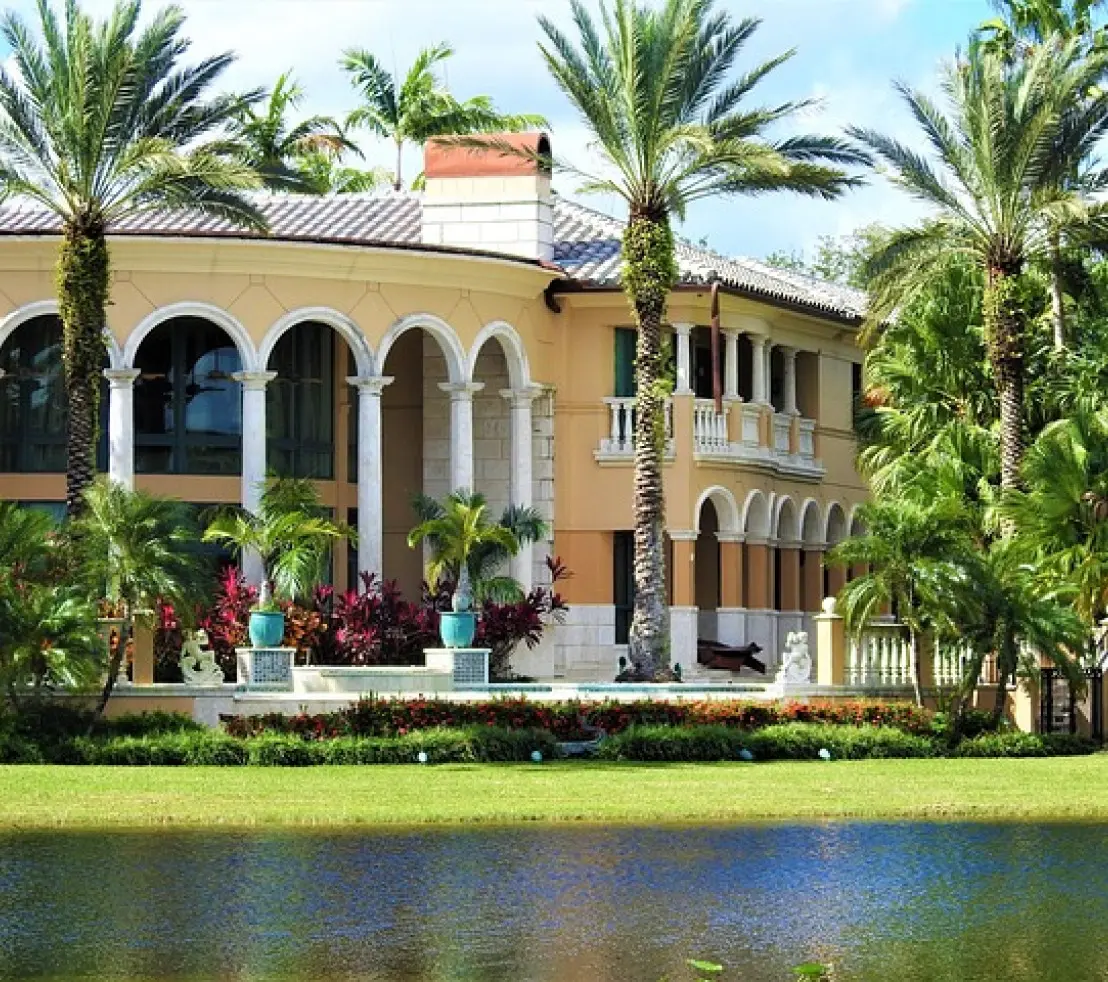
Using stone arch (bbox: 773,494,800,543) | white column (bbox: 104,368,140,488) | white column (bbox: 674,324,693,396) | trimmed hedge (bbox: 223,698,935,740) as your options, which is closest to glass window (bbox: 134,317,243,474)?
white column (bbox: 104,368,140,488)

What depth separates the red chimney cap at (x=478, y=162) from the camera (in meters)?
45.1

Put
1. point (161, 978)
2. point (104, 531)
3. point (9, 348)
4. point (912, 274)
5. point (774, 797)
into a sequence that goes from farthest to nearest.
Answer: point (9, 348), point (912, 274), point (104, 531), point (774, 797), point (161, 978)

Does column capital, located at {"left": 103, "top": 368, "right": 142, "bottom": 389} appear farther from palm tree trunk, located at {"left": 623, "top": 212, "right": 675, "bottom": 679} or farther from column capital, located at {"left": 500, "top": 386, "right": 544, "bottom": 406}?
palm tree trunk, located at {"left": 623, "top": 212, "right": 675, "bottom": 679}

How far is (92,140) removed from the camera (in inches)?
1422

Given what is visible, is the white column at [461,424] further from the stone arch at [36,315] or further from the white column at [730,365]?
the stone arch at [36,315]

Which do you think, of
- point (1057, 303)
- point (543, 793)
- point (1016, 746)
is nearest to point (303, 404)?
point (1057, 303)

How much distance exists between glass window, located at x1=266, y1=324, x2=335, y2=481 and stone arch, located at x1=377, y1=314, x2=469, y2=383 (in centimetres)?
181

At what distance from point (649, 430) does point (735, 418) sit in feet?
26.8

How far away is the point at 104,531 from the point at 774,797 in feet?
31.7

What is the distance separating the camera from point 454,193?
46.6 meters

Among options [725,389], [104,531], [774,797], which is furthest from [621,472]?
[774,797]

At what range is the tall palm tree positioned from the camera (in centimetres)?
3597

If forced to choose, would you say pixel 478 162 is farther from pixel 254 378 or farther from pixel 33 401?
pixel 33 401

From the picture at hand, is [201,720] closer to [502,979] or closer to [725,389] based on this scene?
[725,389]
